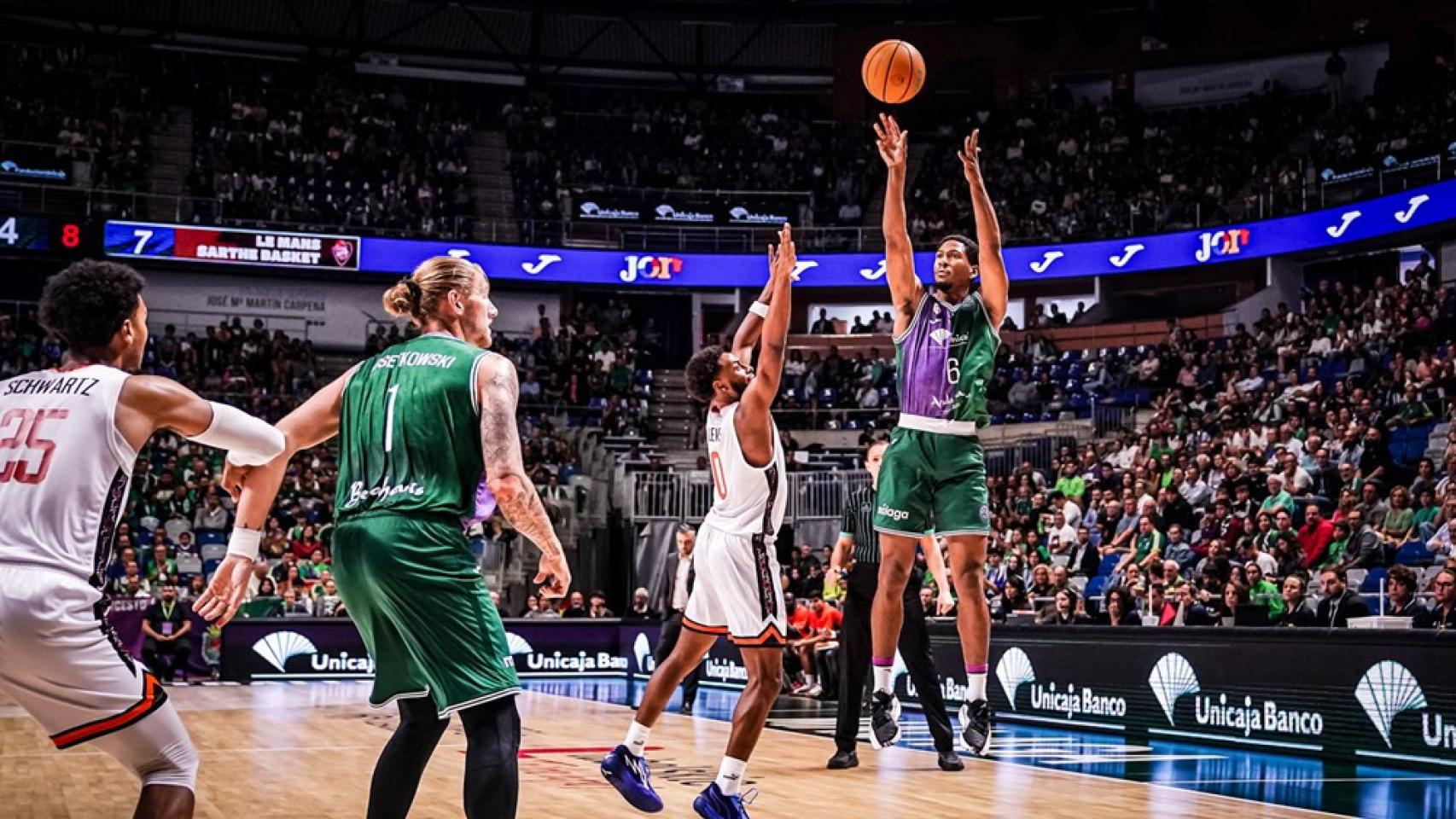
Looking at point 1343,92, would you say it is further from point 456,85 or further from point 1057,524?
point 456,85

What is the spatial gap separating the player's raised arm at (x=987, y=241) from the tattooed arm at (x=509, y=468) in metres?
3.76

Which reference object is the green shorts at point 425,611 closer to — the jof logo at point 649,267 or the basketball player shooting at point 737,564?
the basketball player shooting at point 737,564

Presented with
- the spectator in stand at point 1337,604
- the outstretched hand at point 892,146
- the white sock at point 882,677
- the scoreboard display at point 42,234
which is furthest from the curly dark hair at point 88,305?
the scoreboard display at point 42,234

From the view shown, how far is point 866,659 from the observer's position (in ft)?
32.3

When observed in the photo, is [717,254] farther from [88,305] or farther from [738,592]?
[88,305]

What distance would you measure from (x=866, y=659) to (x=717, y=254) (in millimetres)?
24967

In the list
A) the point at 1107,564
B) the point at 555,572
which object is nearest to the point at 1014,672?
the point at 1107,564

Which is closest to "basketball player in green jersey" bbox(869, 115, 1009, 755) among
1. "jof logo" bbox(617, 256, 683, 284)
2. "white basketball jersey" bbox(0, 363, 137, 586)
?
"white basketball jersey" bbox(0, 363, 137, 586)

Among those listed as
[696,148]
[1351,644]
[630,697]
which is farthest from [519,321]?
[1351,644]

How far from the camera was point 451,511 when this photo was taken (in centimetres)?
457

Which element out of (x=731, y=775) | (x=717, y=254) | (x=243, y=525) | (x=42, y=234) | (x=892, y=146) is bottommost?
(x=731, y=775)

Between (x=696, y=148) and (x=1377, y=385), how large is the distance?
20340 mm

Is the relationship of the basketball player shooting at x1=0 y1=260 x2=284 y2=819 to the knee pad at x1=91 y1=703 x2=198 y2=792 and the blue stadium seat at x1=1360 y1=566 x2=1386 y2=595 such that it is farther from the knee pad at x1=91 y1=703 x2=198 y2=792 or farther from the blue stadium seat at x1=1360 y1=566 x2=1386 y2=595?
the blue stadium seat at x1=1360 y1=566 x2=1386 y2=595

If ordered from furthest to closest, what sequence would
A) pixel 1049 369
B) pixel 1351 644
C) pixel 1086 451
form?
pixel 1049 369 < pixel 1086 451 < pixel 1351 644
